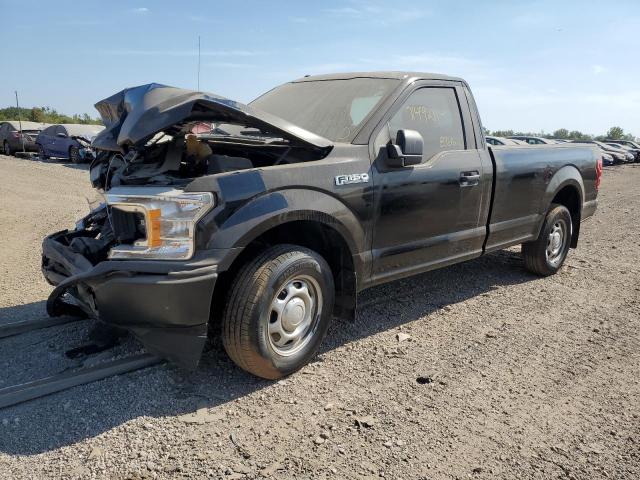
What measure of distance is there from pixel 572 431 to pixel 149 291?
248 cm

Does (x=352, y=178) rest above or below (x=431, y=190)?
above

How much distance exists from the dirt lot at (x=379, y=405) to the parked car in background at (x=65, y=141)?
625 inches

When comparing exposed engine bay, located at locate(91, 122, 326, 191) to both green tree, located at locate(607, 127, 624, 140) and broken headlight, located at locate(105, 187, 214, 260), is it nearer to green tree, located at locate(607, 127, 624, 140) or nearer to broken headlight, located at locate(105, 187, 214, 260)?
broken headlight, located at locate(105, 187, 214, 260)

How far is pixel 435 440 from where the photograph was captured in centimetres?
288

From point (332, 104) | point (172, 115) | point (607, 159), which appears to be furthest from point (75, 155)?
point (607, 159)

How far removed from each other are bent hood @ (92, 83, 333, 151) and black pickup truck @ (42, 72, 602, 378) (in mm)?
12

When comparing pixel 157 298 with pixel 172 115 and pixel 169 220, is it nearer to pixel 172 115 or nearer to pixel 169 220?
pixel 169 220

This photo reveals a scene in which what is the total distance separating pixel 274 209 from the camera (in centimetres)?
322

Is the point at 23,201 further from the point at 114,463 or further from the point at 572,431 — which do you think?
the point at 572,431

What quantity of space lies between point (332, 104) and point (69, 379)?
2761mm

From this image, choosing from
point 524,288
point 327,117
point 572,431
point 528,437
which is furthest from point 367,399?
point 524,288

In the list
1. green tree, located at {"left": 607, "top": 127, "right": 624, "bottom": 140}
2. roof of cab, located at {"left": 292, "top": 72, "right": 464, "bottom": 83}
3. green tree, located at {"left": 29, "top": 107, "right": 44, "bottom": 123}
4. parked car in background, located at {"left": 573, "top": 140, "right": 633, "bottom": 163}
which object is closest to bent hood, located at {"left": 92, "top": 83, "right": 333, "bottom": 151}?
roof of cab, located at {"left": 292, "top": 72, "right": 464, "bottom": 83}

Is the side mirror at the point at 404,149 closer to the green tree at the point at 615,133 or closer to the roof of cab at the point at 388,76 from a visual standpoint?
the roof of cab at the point at 388,76

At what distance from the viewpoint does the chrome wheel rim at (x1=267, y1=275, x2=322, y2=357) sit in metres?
3.39
